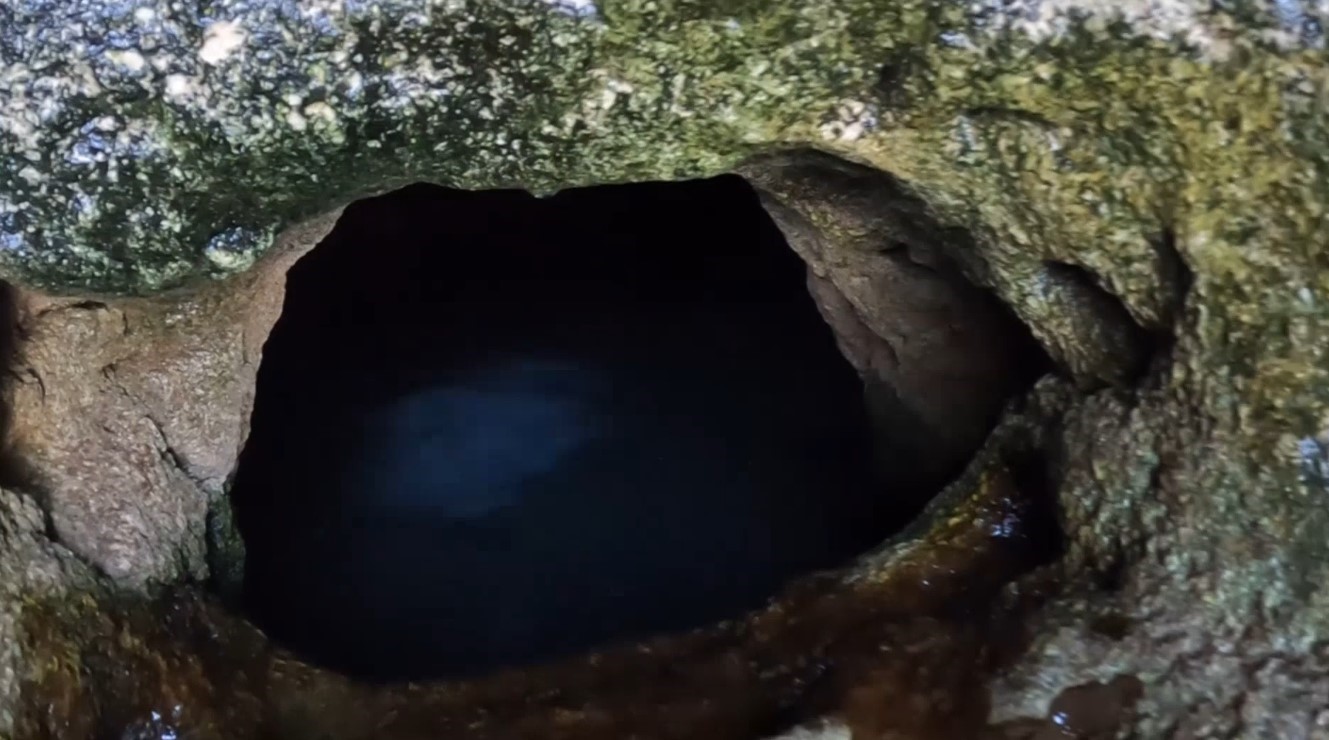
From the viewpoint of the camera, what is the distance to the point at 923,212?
1.35 metres

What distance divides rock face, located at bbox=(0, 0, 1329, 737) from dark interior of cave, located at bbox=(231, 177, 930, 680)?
0.56 meters

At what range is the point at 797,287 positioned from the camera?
294 centimetres

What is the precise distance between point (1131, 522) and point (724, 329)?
1731 mm

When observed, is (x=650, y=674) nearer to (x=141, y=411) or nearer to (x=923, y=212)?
(x=923, y=212)

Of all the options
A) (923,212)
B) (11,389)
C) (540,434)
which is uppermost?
(923,212)

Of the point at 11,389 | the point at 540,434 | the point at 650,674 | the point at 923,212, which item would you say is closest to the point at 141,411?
the point at 11,389

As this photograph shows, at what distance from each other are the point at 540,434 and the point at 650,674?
4.12 ft

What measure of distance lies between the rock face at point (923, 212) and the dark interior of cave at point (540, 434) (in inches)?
22.2

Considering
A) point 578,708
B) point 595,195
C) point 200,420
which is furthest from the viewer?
point 595,195

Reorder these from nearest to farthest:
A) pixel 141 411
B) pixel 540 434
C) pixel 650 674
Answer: pixel 650 674
pixel 141 411
pixel 540 434

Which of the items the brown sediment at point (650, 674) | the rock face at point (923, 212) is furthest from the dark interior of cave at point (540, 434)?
the rock face at point (923, 212)

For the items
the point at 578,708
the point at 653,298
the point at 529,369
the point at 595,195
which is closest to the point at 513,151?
the point at 578,708

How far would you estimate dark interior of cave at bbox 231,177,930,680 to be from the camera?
2010 millimetres

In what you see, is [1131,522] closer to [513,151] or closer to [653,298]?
[513,151]
